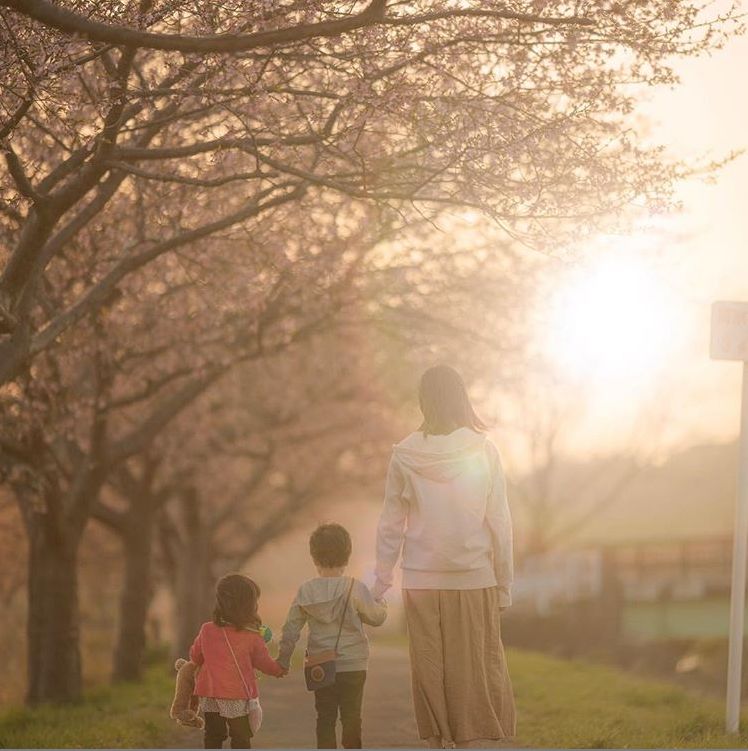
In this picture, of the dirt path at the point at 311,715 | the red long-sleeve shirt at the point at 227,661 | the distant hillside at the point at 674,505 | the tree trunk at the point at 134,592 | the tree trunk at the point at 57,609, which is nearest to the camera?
the red long-sleeve shirt at the point at 227,661

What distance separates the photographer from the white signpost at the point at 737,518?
10.1m

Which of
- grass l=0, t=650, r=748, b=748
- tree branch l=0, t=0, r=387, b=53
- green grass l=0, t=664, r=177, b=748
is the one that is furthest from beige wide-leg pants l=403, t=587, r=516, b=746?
green grass l=0, t=664, r=177, b=748

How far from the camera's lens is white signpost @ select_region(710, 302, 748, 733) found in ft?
33.0

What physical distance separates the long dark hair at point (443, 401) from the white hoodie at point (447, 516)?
0.05 metres

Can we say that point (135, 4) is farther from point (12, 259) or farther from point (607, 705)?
point (607, 705)

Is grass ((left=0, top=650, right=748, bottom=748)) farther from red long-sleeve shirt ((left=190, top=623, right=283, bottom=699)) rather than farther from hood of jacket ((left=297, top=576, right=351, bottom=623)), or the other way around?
red long-sleeve shirt ((left=190, top=623, right=283, bottom=699))

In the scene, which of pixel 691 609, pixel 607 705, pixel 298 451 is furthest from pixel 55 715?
pixel 691 609

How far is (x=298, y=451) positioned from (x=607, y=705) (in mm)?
16956

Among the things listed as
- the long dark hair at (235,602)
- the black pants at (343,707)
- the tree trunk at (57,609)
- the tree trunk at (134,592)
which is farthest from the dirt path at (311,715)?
the tree trunk at (134,592)

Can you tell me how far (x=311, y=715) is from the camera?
12805 mm

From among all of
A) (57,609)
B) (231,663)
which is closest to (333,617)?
(231,663)

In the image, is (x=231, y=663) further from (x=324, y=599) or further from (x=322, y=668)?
(x=324, y=599)

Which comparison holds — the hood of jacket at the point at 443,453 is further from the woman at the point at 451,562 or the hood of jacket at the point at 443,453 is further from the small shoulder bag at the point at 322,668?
the small shoulder bag at the point at 322,668

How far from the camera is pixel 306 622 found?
7.92 metres
